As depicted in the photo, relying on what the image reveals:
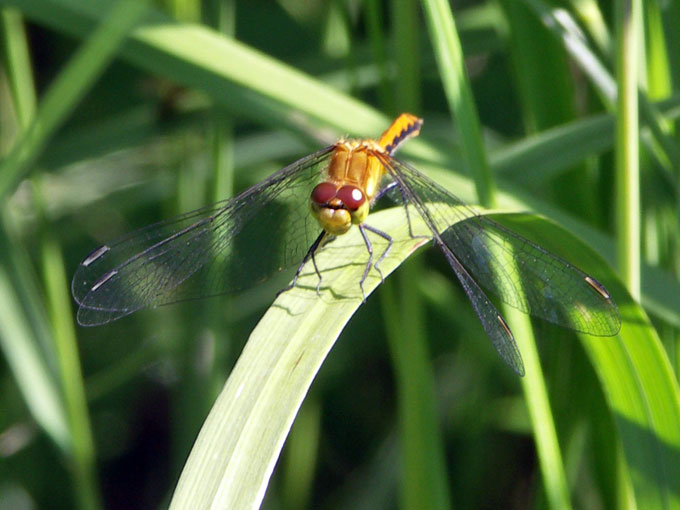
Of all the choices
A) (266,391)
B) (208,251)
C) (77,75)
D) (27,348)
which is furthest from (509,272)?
(27,348)

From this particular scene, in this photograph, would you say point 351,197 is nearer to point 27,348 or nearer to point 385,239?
point 385,239

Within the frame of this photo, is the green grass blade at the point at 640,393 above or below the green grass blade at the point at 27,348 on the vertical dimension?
below

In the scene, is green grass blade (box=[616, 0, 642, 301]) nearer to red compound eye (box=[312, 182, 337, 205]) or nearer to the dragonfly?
the dragonfly

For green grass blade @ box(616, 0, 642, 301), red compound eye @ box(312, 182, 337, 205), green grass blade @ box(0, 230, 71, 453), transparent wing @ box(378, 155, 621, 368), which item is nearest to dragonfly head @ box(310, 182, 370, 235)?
red compound eye @ box(312, 182, 337, 205)

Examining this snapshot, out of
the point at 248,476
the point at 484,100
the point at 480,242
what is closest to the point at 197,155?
the point at 484,100

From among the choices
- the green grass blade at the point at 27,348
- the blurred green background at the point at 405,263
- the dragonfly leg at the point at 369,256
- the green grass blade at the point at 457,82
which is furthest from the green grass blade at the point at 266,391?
the green grass blade at the point at 27,348

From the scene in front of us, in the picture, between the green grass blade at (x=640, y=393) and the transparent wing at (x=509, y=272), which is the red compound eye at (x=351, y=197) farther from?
the green grass blade at (x=640, y=393)
